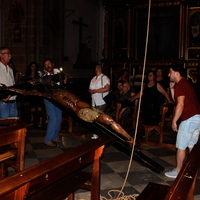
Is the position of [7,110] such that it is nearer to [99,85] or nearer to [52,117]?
[52,117]

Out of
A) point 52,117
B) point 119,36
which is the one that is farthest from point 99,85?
point 119,36

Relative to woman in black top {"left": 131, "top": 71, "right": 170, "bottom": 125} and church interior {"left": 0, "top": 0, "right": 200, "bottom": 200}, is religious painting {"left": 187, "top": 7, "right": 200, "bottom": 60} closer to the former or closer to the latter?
church interior {"left": 0, "top": 0, "right": 200, "bottom": 200}

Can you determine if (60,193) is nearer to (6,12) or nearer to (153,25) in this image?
(6,12)

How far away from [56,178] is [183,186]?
37.7 inches

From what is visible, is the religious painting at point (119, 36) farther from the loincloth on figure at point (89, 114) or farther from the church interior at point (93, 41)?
the loincloth on figure at point (89, 114)

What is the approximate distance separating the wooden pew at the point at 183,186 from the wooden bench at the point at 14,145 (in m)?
1.61

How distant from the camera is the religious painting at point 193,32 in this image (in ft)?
44.4

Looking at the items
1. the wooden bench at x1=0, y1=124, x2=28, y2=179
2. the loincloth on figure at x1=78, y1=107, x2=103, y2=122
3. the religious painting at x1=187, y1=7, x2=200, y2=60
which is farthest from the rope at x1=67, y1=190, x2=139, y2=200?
the religious painting at x1=187, y1=7, x2=200, y2=60

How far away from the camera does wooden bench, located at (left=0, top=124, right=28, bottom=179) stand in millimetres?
3490

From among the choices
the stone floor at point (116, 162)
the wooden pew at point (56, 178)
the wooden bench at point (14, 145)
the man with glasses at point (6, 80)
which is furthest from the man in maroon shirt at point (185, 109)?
the man with glasses at point (6, 80)

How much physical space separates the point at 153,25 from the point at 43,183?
43.7ft

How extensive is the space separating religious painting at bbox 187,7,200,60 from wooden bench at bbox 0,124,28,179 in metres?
11.0

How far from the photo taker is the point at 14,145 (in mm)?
4094

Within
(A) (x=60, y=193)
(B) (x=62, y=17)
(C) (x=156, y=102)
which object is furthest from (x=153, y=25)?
(A) (x=60, y=193)
